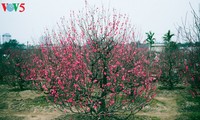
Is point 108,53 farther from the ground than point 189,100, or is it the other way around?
point 108,53

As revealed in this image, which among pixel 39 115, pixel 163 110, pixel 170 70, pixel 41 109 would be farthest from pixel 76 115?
pixel 170 70

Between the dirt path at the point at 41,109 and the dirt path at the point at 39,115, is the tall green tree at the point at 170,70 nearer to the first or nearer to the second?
the dirt path at the point at 41,109

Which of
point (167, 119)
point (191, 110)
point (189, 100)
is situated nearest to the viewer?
point (167, 119)

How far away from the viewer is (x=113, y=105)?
1027 cm

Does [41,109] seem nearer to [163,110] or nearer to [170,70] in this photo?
[163,110]

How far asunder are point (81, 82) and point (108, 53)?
2478 millimetres

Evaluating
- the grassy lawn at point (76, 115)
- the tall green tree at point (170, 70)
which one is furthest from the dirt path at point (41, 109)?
the tall green tree at point (170, 70)

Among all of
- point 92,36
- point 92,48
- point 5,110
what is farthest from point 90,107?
point 5,110

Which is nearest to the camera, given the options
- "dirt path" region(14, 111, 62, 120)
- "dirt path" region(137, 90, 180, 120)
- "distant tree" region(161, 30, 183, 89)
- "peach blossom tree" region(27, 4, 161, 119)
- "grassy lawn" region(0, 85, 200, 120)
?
"peach blossom tree" region(27, 4, 161, 119)

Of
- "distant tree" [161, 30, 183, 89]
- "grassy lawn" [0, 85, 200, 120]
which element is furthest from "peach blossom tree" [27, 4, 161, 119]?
"distant tree" [161, 30, 183, 89]

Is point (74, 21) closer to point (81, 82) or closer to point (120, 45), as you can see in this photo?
point (120, 45)

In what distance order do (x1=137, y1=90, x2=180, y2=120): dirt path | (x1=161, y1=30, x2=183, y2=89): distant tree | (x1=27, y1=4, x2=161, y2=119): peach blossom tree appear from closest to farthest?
(x1=27, y1=4, x2=161, y2=119): peach blossom tree, (x1=137, y1=90, x2=180, y2=120): dirt path, (x1=161, y1=30, x2=183, y2=89): distant tree

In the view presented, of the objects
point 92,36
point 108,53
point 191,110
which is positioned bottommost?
point 191,110

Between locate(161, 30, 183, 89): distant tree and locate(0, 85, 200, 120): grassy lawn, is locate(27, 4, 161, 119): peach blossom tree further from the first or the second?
locate(161, 30, 183, 89): distant tree
